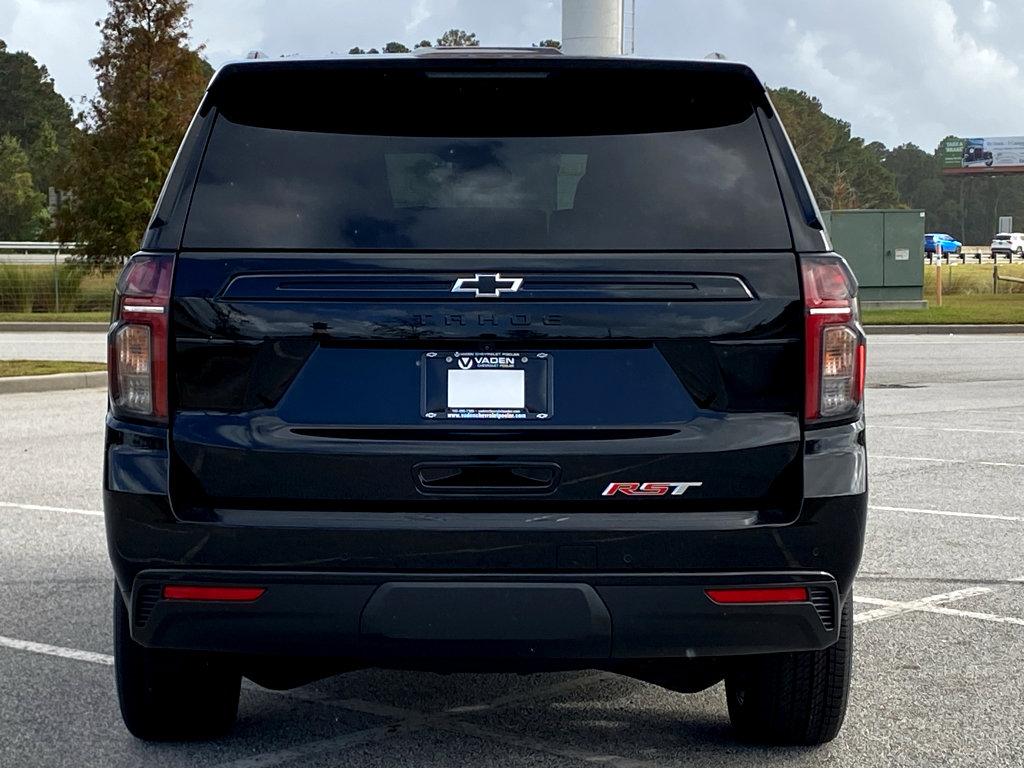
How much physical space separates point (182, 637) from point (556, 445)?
42.5 inches

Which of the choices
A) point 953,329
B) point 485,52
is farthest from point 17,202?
point 485,52

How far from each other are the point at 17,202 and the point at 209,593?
96.0 metres

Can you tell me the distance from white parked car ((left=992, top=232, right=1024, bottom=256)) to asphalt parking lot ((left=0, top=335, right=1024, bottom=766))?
315 feet

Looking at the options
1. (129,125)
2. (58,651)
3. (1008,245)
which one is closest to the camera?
(58,651)

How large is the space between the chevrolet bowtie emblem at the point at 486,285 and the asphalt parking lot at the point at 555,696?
144 cm

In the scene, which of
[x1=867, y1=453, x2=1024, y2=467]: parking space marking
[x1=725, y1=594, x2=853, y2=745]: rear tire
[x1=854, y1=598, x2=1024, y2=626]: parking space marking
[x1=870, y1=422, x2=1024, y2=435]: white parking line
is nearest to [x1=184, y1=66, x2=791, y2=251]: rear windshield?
[x1=725, y1=594, x2=853, y2=745]: rear tire

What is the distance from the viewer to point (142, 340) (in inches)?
158

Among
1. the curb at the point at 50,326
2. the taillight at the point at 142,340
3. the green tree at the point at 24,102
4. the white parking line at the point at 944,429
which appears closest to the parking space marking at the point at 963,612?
the taillight at the point at 142,340

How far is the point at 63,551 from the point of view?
304 inches

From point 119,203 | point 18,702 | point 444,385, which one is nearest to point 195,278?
point 444,385

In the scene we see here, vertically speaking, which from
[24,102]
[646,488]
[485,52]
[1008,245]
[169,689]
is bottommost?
[169,689]

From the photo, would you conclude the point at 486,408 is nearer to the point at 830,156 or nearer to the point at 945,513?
the point at 945,513

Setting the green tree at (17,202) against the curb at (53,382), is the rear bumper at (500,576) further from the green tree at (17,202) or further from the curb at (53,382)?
the green tree at (17,202)

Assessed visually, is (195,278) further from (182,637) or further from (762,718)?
(762,718)
